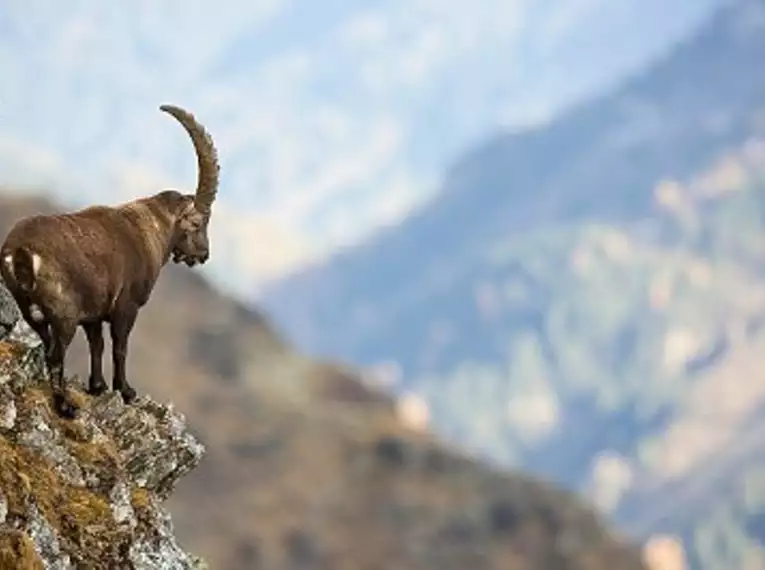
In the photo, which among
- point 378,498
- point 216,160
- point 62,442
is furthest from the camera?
point 378,498

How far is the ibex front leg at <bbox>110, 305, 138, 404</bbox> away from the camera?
1745 centimetres

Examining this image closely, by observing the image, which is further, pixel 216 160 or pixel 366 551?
pixel 366 551

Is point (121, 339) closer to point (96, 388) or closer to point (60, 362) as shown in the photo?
point (96, 388)

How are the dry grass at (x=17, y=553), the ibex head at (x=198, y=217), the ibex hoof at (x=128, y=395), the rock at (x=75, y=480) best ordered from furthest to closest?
the ibex head at (x=198, y=217), the ibex hoof at (x=128, y=395), the rock at (x=75, y=480), the dry grass at (x=17, y=553)

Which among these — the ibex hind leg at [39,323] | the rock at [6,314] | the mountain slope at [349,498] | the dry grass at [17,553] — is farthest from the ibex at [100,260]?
the mountain slope at [349,498]

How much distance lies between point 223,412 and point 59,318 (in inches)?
6946

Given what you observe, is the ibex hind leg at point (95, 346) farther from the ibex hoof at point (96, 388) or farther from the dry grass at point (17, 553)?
the dry grass at point (17, 553)

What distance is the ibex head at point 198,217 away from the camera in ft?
63.1

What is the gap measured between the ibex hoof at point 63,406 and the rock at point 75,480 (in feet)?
0.29

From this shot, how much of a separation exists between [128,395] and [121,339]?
53.2 inches

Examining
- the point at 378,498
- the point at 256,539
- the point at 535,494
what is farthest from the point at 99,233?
the point at 535,494

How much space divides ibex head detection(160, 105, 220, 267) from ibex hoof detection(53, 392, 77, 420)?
3015mm

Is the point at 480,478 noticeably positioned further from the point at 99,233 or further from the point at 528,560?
the point at 99,233

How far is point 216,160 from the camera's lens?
63.0 feet
